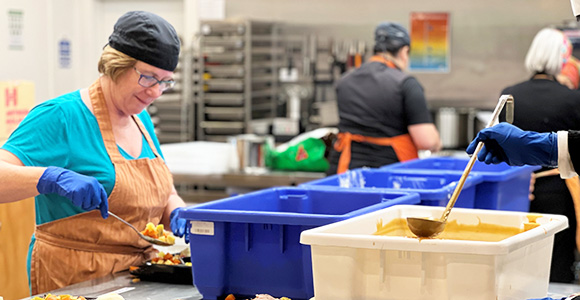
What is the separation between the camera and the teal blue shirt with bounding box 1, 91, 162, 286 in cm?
246

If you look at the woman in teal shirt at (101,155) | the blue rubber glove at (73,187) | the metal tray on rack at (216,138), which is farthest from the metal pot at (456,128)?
the blue rubber glove at (73,187)

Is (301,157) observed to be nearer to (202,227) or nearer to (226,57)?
(226,57)

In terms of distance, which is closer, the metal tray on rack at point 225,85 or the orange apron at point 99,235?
the orange apron at point 99,235

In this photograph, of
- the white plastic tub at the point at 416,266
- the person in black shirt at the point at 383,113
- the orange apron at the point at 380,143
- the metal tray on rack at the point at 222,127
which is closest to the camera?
the white plastic tub at the point at 416,266

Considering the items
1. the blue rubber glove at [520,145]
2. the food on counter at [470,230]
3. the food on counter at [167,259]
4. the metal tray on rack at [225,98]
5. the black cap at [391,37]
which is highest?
the black cap at [391,37]

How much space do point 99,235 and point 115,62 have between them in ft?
1.86

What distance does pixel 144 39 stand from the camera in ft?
8.18

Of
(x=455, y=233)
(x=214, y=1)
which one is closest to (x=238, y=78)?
(x=214, y=1)

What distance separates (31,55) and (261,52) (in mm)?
2069

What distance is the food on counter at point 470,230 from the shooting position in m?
2.16

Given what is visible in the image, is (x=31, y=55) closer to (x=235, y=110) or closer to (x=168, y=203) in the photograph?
(x=235, y=110)

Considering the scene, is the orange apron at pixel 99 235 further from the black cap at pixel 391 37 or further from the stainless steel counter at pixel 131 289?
the black cap at pixel 391 37

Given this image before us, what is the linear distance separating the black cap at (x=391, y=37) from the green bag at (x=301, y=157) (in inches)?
38.3

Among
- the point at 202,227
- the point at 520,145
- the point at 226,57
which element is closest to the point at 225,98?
the point at 226,57
